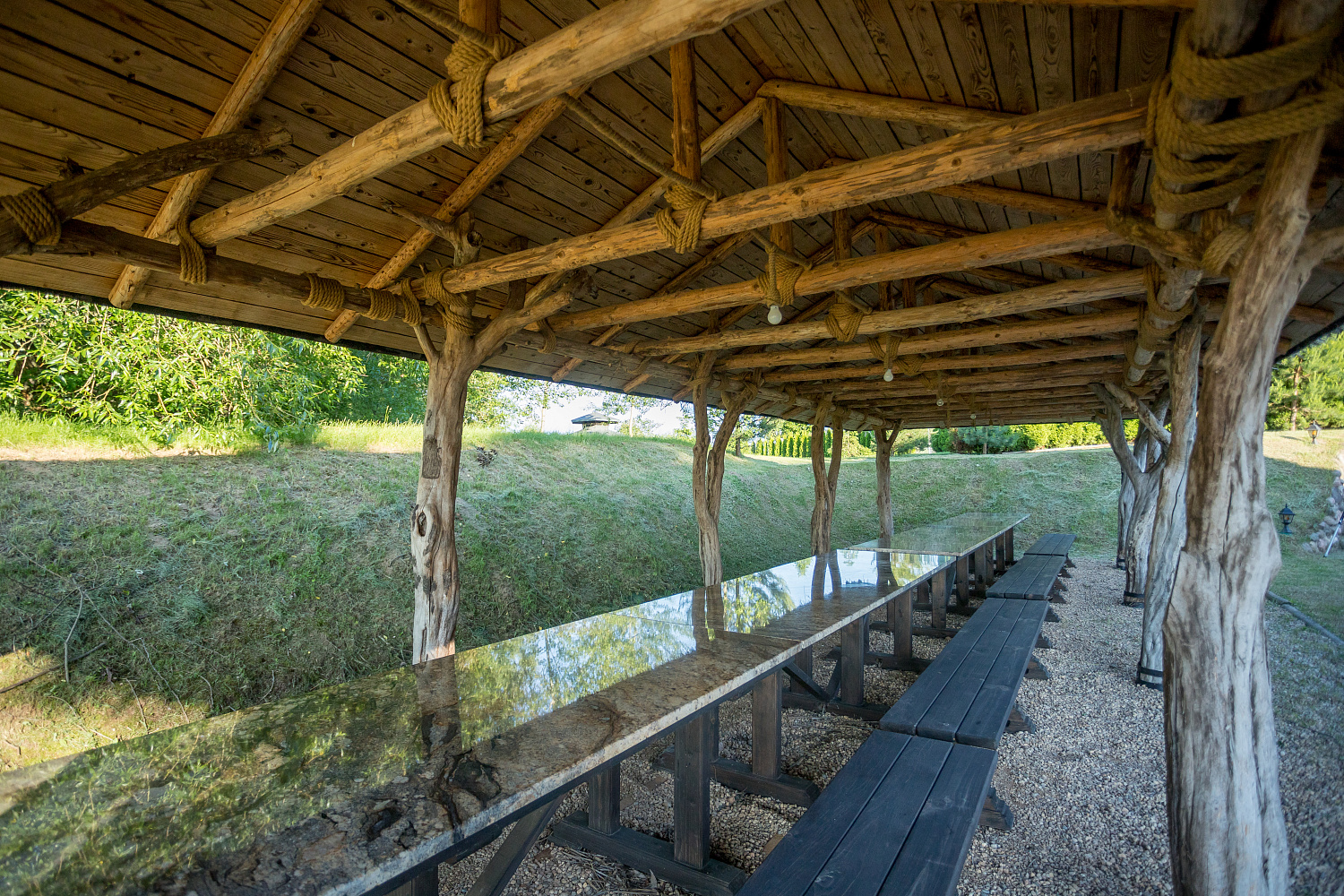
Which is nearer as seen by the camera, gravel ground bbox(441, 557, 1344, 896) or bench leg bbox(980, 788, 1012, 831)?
gravel ground bbox(441, 557, 1344, 896)

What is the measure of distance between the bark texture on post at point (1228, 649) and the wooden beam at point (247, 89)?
2.89 meters

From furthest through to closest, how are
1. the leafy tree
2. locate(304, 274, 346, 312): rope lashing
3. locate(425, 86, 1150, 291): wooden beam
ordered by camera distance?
1. the leafy tree
2. locate(304, 274, 346, 312): rope lashing
3. locate(425, 86, 1150, 291): wooden beam

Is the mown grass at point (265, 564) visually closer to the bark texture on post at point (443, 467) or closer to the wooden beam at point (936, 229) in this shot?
the bark texture on post at point (443, 467)

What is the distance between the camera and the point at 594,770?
1.38 meters

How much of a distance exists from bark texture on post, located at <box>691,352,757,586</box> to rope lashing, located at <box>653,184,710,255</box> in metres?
2.80

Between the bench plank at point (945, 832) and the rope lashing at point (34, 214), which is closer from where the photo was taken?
the bench plank at point (945, 832)

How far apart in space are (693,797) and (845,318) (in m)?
2.81

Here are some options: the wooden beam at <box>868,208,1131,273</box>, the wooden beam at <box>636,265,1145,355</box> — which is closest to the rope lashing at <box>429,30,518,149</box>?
the wooden beam at <box>636,265,1145,355</box>

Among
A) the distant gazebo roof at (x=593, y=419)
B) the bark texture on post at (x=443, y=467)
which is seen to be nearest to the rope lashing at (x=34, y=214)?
the bark texture on post at (x=443, y=467)

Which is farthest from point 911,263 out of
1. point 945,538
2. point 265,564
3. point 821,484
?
point 265,564

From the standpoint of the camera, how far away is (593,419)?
25516 mm

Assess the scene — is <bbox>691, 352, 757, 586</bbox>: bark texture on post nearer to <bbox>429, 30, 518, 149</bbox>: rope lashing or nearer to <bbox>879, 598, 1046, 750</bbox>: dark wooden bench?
<bbox>879, 598, 1046, 750</bbox>: dark wooden bench

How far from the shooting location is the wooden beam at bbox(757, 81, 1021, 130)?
249cm

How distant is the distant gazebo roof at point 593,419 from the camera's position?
25008 millimetres
